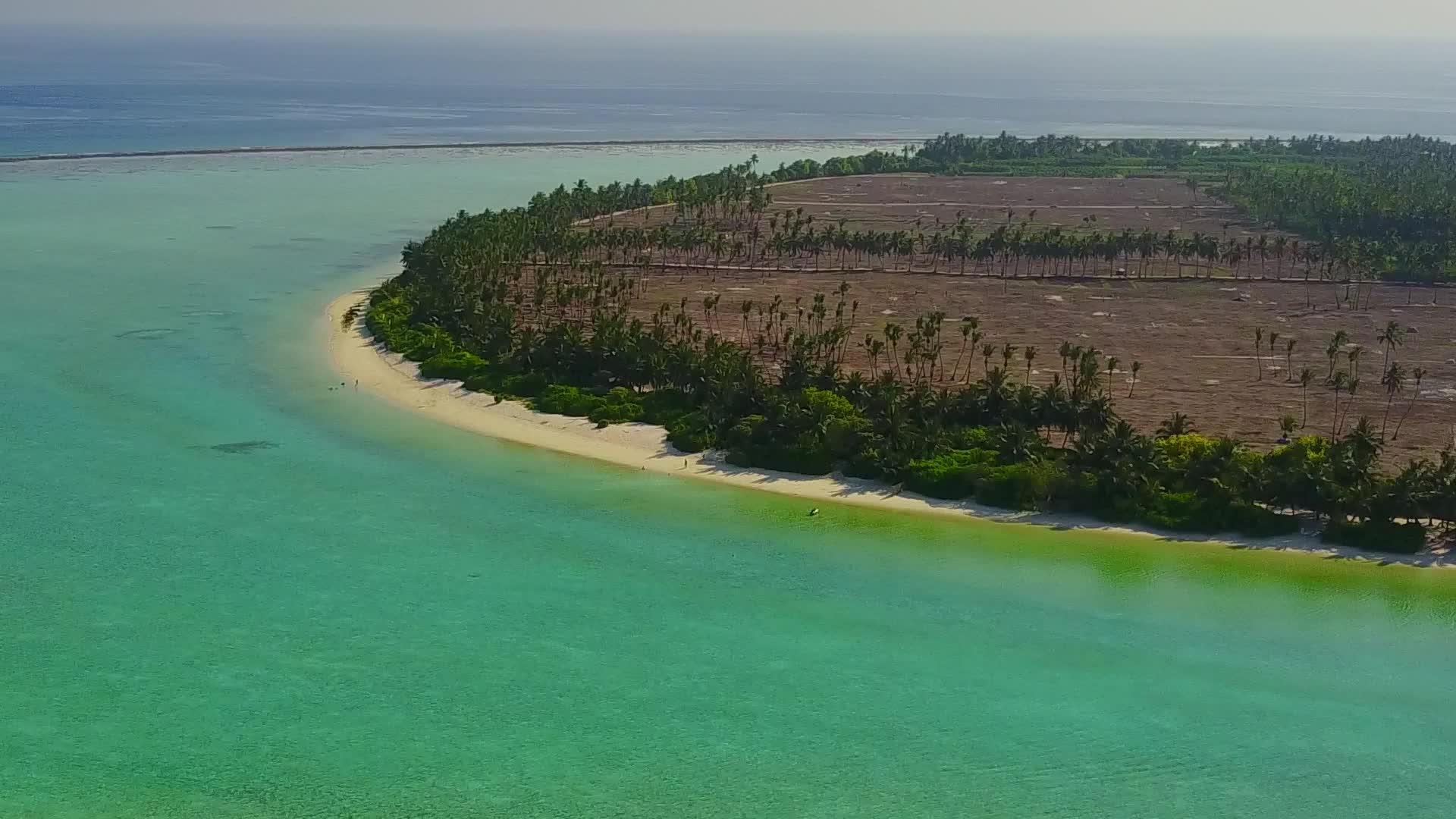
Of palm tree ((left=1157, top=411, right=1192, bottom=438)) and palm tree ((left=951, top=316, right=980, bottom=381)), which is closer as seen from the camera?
palm tree ((left=1157, top=411, right=1192, bottom=438))

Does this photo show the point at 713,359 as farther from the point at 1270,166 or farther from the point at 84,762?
the point at 1270,166

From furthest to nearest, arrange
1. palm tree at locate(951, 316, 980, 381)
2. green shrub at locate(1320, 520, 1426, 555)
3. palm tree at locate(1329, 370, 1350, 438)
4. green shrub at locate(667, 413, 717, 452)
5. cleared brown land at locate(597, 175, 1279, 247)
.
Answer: cleared brown land at locate(597, 175, 1279, 247)
palm tree at locate(951, 316, 980, 381)
palm tree at locate(1329, 370, 1350, 438)
green shrub at locate(667, 413, 717, 452)
green shrub at locate(1320, 520, 1426, 555)

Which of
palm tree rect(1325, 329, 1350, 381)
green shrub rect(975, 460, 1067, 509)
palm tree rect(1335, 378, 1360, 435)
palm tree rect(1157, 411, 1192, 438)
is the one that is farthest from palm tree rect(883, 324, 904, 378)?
palm tree rect(1325, 329, 1350, 381)

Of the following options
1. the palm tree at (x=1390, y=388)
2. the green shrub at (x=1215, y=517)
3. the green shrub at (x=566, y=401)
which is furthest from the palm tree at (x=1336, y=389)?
the green shrub at (x=566, y=401)

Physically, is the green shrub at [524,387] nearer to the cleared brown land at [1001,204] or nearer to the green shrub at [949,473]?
the green shrub at [949,473]

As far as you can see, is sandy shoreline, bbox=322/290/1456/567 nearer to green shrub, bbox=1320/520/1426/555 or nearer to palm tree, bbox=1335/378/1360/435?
green shrub, bbox=1320/520/1426/555

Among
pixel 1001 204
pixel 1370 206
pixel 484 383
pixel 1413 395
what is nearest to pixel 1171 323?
pixel 1413 395
